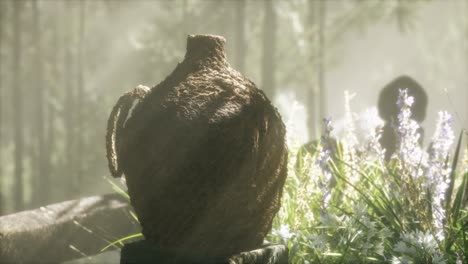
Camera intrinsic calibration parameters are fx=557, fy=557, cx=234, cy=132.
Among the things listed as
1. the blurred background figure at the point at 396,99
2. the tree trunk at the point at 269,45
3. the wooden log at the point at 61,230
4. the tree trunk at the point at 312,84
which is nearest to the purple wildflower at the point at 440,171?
the blurred background figure at the point at 396,99

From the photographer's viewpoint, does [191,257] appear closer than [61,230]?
Yes

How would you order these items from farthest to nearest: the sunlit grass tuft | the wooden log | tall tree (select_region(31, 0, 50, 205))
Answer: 1. tall tree (select_region(31, 0, 50, 205))
2. the wooden log
3. the sunlit grass tuft

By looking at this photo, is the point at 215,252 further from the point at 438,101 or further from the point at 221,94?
Answer: the point at 438,101

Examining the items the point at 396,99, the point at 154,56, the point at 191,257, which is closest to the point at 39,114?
the point at 154,56

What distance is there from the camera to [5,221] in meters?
4.88

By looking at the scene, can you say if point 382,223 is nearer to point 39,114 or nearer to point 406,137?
point 406,137

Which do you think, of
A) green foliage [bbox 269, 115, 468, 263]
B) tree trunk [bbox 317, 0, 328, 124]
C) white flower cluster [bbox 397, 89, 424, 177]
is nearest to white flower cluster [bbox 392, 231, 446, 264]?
green foliage [bbox 269, 115, 468, 263]

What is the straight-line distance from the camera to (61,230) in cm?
505

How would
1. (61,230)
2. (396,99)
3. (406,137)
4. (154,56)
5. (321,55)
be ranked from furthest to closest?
1. (154,56)
2. (321,55)
3. (396,99)
4. (61,230)
5. (406,137)

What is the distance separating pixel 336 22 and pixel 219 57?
1730cm

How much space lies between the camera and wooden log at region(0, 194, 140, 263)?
4797 mm

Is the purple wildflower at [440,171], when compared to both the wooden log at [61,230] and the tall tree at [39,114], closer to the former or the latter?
the wooden log at [61,230]

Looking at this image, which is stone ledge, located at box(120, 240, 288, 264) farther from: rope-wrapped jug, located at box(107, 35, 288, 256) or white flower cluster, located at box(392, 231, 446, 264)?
white flower cluster, located at box(392, 231, 446, 264)

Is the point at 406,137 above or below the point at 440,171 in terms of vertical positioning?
above
